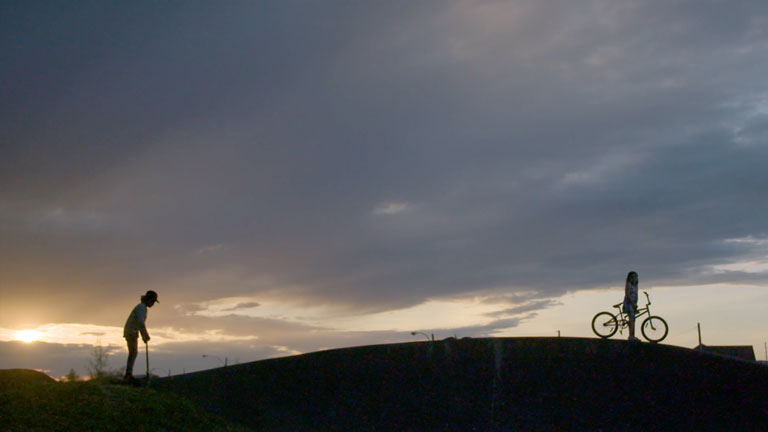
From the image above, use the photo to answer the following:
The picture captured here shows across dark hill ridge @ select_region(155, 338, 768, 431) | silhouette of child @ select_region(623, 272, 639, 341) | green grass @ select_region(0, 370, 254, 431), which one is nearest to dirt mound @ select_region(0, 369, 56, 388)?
dark hill ridge @ select_region(155, 338, 768, 431)

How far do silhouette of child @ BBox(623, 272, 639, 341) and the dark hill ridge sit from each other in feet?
7.10

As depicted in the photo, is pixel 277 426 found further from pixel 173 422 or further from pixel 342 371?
pixel 173 422

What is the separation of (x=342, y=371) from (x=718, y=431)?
9.27 meters

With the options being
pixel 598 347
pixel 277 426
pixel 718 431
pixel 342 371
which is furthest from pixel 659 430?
pixel 277 426

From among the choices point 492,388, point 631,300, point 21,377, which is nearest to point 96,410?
point 21,377

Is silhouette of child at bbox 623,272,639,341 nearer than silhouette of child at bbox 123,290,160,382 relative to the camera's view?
No

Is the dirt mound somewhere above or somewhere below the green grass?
above

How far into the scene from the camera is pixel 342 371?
17.9m

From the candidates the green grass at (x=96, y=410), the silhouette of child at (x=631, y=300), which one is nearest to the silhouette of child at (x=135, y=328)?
the green grass at (x=96, y=410)

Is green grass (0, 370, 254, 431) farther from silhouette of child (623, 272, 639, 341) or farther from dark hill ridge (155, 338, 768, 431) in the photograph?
silhouette of child (623, 272, 639, 341)

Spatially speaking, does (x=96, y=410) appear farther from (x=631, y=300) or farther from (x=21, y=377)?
(x=631, y=300)

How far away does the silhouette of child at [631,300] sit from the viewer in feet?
57.9

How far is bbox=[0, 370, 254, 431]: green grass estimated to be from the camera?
12.4 meters

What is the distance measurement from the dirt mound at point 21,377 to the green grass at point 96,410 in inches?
188
